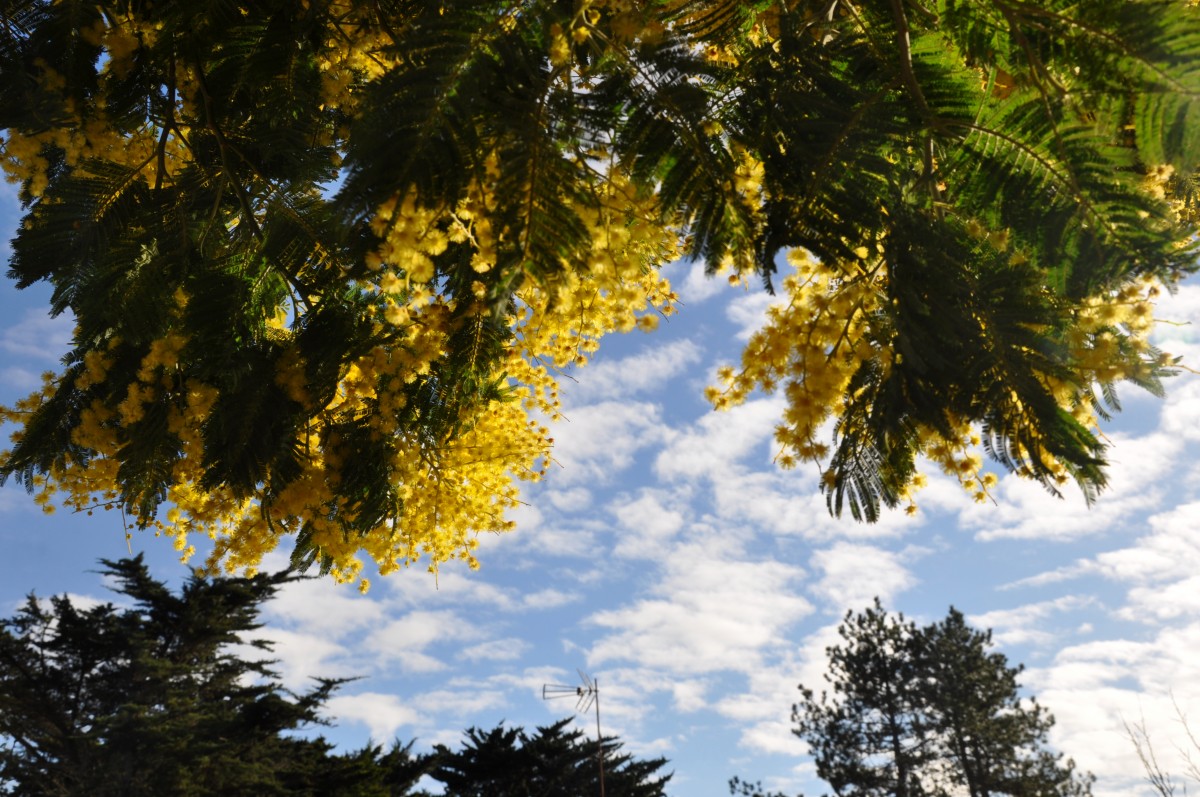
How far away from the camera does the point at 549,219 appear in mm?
1955

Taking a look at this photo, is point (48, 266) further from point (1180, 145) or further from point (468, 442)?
point (1180, 145)

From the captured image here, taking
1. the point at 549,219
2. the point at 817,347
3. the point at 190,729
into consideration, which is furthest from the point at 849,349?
the point at 190,729

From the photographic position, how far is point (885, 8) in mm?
2748

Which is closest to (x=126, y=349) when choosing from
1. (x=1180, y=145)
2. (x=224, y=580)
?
(x=1180, y=145)

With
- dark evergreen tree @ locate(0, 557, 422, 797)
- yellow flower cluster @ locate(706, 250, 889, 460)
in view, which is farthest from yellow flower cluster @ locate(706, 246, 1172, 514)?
dark evergreen tree @ locate(0, 557, 422, 797)

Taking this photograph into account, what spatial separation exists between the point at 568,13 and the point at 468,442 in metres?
2.27

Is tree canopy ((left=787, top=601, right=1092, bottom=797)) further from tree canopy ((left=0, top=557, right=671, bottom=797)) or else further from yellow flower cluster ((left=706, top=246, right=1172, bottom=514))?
yellow flower cluster ((left=706, top=246, right=1172, bottom=514))

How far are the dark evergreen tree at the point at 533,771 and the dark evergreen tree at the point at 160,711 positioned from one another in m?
1.43

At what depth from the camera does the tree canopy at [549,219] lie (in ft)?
6.56

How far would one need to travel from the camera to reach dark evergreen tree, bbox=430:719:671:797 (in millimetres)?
18859

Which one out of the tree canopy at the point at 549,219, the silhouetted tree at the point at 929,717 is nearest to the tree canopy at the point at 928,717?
the silhouetted tree at the point at 929,717

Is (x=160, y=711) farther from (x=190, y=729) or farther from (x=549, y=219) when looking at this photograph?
(x=549, y=219)

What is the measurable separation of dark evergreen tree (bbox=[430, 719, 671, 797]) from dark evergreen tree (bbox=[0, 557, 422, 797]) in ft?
4.69

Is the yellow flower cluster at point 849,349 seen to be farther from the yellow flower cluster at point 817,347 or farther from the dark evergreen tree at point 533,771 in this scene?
the dark evergreen tree at point 533,771
